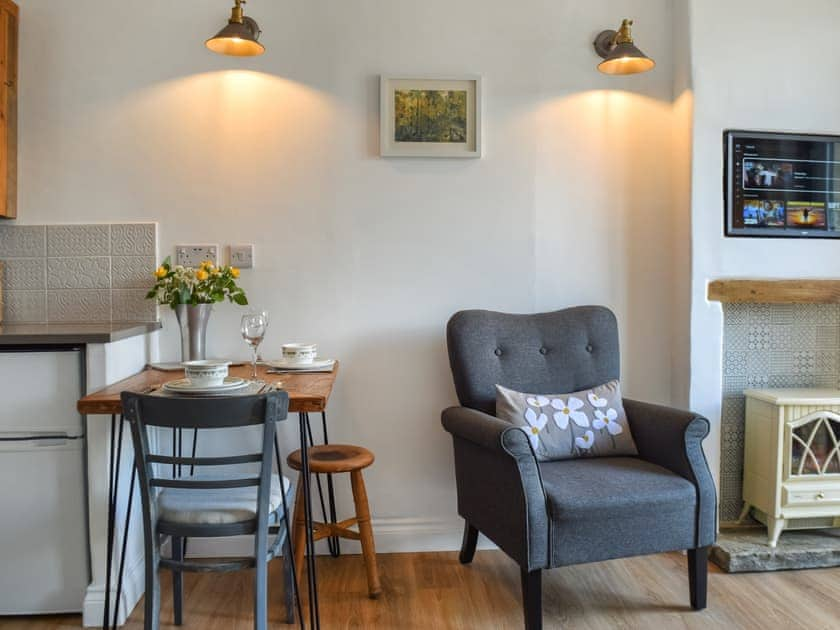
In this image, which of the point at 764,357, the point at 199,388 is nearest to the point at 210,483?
the point at 199,388

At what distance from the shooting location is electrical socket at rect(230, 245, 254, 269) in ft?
8.44

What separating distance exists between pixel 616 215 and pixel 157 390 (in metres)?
1.91

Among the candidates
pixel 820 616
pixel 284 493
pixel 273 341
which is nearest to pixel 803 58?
pixel 820 616

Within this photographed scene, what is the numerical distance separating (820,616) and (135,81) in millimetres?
3082

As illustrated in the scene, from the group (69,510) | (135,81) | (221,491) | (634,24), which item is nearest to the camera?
(221,491)

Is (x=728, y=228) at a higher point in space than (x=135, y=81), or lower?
lower

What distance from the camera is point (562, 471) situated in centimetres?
212

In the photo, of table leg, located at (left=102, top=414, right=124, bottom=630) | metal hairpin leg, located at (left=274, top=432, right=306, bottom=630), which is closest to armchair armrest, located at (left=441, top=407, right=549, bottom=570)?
metal hairpin leg, located at (left=274, top=432, right=306, bottom=630)

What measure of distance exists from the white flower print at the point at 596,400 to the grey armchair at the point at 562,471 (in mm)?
110

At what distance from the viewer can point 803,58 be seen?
104 inches

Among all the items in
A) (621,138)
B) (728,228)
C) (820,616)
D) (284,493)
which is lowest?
(820,616)

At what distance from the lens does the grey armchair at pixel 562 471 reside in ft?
6.21

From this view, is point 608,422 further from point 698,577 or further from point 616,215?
point 616,215

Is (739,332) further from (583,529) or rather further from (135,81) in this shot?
(135,81)
